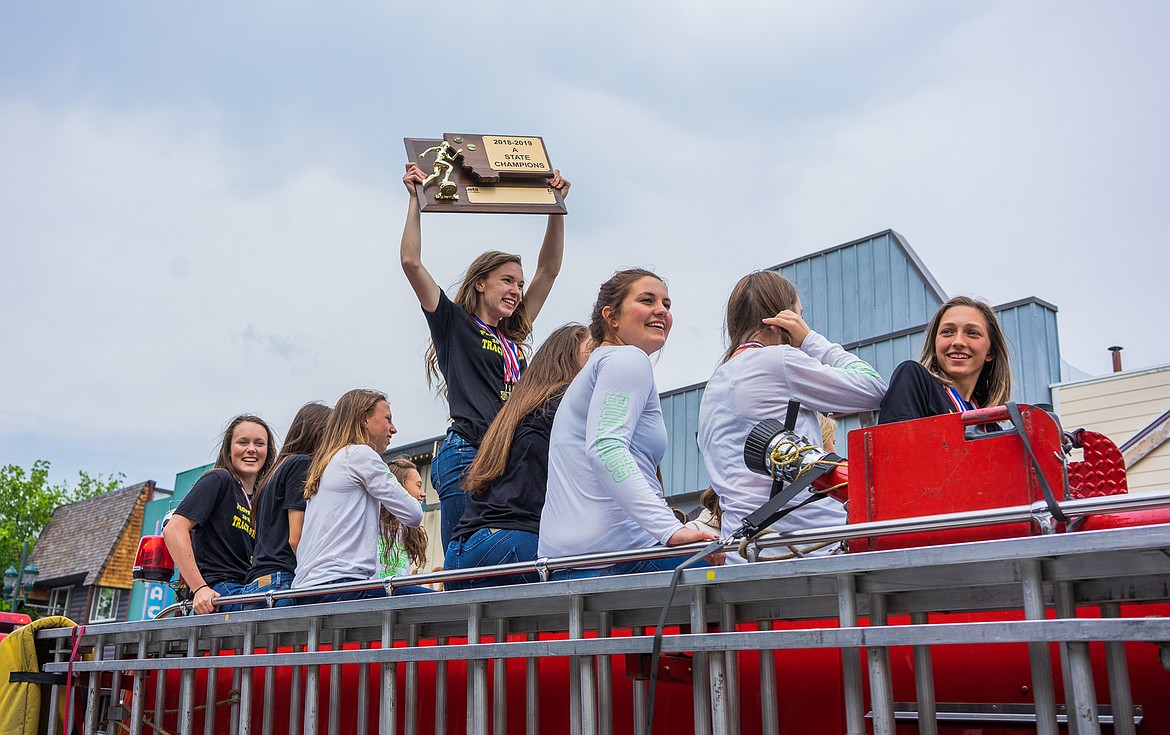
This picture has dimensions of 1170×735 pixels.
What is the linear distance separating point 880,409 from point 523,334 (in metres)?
2.47

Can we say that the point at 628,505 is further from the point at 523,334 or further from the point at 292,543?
the point at 292,543

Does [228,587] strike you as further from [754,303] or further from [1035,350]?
[1035,350]

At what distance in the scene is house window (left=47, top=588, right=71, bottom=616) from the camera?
41.9 meters

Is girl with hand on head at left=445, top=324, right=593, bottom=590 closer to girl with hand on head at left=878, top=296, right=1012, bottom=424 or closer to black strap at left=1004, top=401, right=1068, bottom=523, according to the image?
girl with hand on head at left=878, top=296, right=1012, bottom=424

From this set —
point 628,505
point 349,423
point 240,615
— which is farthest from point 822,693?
point 349,423

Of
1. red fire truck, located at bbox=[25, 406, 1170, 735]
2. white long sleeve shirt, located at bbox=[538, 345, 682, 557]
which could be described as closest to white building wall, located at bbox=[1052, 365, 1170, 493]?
white long sleeve shirt, located at bbox=[538, 345, 682, 557]

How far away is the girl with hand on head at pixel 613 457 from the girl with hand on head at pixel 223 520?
2721 mm

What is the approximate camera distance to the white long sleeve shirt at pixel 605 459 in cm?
387

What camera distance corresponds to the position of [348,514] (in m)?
5.48

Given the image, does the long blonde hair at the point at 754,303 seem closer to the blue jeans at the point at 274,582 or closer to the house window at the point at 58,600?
the blue jeans at the point at 274,582

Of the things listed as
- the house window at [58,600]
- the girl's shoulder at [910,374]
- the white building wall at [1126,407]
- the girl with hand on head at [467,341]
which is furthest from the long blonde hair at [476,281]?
the house window at [58,600]

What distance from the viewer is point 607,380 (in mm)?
4086

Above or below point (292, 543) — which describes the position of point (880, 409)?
above

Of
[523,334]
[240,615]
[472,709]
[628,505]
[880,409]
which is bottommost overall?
[472,709]
